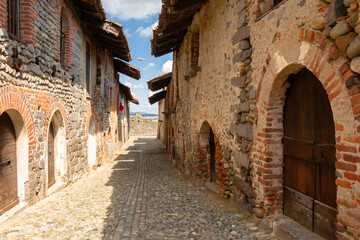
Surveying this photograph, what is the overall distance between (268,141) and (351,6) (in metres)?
1.95

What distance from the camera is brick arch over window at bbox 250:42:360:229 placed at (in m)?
2.21

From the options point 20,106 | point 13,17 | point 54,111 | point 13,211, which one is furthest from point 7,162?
point 13,17

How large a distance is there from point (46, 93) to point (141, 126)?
29143mm

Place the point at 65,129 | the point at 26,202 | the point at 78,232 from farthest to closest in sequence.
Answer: the point at 65,129, the point at 26,202, the point at 78,232

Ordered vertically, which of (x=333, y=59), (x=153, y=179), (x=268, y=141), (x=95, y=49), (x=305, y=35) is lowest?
(x=153, y=179)

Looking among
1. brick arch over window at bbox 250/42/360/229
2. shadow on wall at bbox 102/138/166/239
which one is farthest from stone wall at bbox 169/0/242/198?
shadow on wall at bbox 102/138/166/239

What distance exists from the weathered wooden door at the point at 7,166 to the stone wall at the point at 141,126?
29654 mm

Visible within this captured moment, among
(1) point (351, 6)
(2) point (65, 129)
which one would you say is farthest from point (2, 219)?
(1) point (351, 6)

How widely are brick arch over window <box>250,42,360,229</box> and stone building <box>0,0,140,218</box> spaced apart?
12.7 feet

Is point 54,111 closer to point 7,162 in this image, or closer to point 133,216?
point 7,162

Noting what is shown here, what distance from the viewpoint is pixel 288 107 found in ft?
11.4

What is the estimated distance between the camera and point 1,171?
411cm

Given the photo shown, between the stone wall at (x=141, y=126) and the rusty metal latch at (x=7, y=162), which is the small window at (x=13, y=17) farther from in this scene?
the stone wall at (x=141, y=126)

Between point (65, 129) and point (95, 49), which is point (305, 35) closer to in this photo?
point (65, 129)
